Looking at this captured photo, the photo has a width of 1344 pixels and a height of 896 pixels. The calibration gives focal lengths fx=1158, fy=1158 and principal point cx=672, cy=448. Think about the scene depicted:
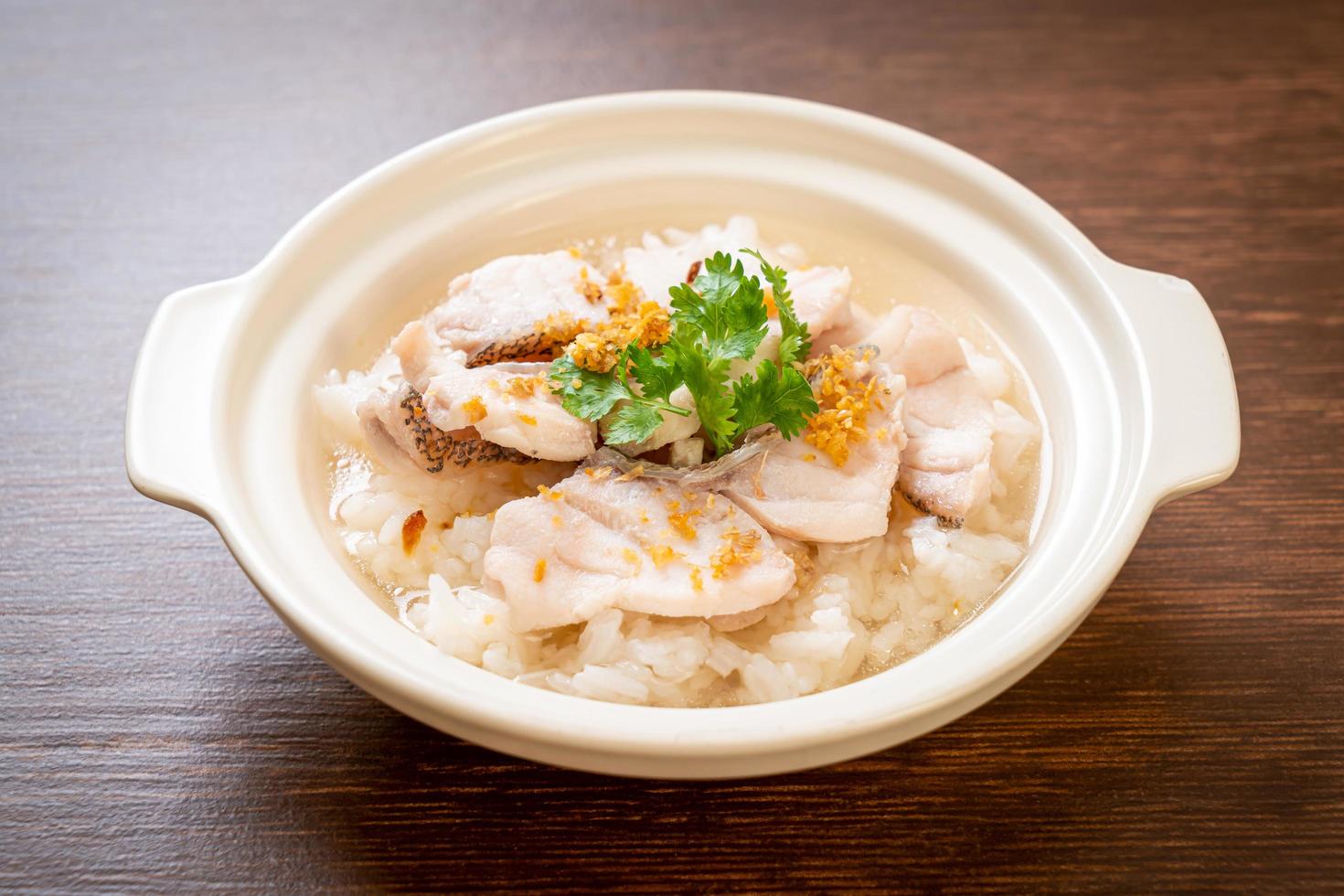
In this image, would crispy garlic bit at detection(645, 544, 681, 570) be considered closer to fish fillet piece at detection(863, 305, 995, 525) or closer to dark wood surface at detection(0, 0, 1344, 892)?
dark wood surface at detection(0, 0, 1344, 892)

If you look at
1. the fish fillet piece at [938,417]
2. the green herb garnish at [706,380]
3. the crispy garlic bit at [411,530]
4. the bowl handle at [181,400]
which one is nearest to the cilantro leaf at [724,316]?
the green herb garnish at [706,380]

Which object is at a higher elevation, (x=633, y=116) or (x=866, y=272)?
(x=633, y=116)

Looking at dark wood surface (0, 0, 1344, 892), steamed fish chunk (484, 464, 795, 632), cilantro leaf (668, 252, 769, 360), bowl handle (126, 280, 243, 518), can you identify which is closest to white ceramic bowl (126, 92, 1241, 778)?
bowl handle (126, 280, 243, 518)

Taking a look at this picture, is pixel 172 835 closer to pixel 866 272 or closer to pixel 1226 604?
pixel 866 272

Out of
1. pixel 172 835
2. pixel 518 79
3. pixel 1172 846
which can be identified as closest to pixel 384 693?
pixel 172 835

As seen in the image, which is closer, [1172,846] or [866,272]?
[1172,846]

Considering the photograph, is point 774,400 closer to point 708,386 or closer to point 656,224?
point 708,386

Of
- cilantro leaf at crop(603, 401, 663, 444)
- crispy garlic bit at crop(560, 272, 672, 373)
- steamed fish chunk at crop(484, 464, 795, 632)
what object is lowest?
steamed fish chunk at crop(484, 464, 795, 632)
